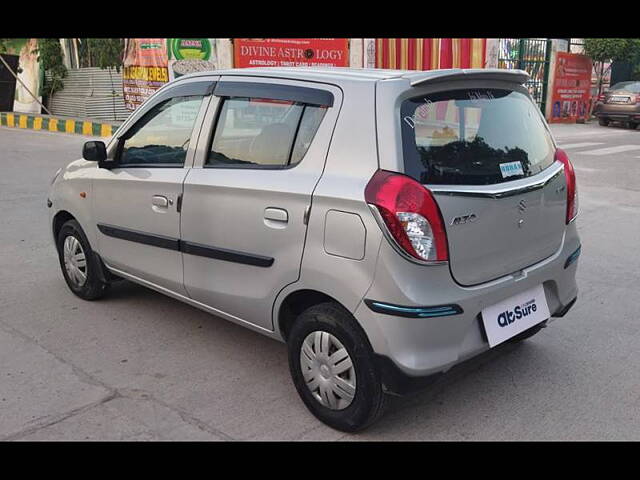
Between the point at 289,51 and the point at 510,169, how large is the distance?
39.6 ft

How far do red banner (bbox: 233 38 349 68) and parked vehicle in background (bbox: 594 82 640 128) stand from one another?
915 cm

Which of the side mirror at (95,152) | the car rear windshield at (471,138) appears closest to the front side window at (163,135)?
the side mirror at (95,152)

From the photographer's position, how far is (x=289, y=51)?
14.4m

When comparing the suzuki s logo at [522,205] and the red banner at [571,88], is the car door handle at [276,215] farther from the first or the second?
the red banner at [571,88]

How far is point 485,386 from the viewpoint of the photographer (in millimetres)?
3402

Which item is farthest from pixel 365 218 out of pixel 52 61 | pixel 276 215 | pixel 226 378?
pixel 52 61

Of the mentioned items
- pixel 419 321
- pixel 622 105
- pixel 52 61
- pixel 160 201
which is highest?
pixel 52 61

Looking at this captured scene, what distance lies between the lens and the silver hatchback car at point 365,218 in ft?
8.84

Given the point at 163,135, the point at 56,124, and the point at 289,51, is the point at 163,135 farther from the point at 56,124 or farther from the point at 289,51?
the point at 56,124

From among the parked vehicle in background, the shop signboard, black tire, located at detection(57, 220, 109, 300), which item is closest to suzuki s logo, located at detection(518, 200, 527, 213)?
black tire, located at detection(57, 220, 109, 300)

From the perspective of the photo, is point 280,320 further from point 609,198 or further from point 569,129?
point 569,129

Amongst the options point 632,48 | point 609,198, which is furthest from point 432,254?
point 632,48

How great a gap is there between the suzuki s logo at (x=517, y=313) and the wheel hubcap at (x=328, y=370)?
75 cm

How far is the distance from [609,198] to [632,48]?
604 inches
